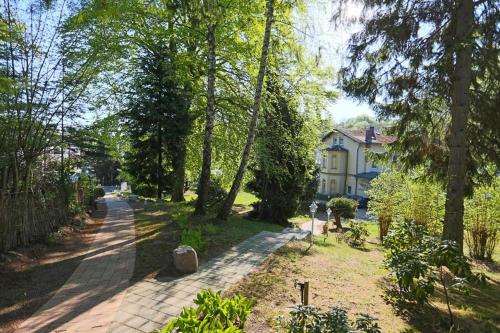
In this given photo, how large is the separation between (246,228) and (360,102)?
4.78 m

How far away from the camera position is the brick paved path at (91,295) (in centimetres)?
457

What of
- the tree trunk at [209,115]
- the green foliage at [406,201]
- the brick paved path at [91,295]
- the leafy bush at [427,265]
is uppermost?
the tree trunk at [209,115]

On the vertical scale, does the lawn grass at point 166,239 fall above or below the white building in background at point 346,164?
below

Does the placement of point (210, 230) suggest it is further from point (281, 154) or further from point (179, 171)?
point (179, 171)

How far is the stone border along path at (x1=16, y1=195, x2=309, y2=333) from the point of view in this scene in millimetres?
4559

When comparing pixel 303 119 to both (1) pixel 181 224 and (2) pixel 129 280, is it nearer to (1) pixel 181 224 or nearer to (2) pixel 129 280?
(1) pixel 181 224

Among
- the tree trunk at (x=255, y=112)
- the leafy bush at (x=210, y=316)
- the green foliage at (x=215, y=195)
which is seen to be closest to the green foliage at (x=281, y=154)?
the tree trunk at (x=255, y=112)

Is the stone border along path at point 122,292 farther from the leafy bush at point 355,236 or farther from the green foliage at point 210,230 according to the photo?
the leafy bush at point 355,236

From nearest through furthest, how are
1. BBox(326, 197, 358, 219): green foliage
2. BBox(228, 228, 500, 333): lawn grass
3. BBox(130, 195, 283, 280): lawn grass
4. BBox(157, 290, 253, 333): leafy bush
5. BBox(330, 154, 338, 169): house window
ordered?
BBox(157, 290, 253, 333): leafy bush
BBox(228, 228, 500, 333): lawn grass
BBox(130, 195, 283, 280): lawn grass
BBox(326, 197, 358, 219): green foliage
BBox(330, 154, 338, 169): house window

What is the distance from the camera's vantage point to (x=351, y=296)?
5.79 m

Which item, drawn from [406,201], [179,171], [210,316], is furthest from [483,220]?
[179,171]

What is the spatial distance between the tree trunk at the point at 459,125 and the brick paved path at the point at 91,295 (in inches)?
273

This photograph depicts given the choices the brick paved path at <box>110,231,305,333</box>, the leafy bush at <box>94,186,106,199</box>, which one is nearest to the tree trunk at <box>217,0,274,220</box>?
the brick paved path at <box>110,231,305,333</box>

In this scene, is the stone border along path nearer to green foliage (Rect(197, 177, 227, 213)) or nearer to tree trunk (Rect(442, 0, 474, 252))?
tree trunk (Rect(442, 0, 474, 252))
